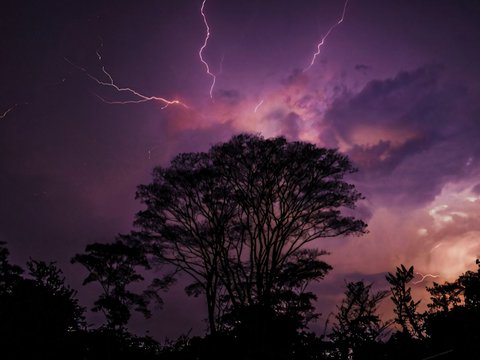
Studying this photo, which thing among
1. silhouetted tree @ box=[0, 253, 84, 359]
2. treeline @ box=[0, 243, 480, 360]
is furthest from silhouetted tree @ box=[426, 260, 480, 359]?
silhouetted tree @ box=[0, 253, 84, 359]

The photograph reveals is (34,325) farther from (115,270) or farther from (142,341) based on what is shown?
(115,270)

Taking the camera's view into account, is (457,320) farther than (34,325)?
Yes

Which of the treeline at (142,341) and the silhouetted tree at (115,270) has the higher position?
the silhouetted tree at (115,270)

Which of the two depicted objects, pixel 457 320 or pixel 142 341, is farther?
pixel 457 320

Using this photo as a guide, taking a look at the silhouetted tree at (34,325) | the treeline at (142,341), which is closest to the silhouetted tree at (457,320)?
the treeline at (142,341)

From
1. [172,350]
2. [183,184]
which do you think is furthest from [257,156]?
[172,350]

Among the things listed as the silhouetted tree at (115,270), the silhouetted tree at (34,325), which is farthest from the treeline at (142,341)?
the silhouetted tree at (115,270)

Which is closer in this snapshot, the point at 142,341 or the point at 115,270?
the point at 142,341

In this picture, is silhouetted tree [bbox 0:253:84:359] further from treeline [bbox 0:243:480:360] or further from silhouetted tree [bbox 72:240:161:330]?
silhouetted tree [bbox 72:240:161:330]

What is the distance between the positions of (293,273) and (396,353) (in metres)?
12.1

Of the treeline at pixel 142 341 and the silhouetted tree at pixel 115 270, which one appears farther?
the silhouetted tree at pixel 115 270

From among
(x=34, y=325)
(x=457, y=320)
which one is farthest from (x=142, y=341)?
(x=457, y=320)

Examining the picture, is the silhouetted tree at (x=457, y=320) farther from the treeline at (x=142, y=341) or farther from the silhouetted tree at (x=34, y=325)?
the silhouetted tree at (x=34, y=325)

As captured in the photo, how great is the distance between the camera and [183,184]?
1841 centimetres
